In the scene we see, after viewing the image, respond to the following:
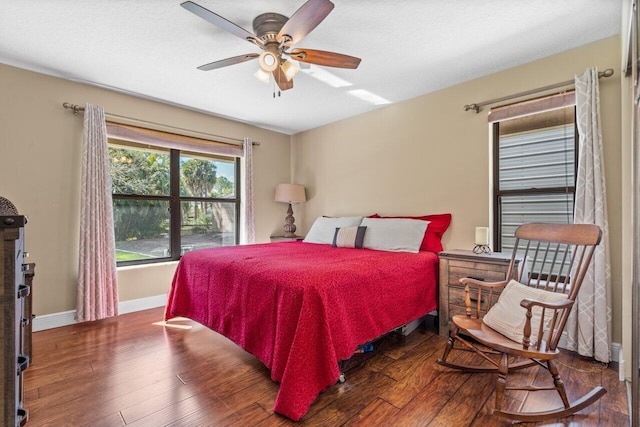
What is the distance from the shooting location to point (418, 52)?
2.44 m

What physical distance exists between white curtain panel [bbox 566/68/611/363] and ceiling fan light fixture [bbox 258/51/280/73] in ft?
7.47

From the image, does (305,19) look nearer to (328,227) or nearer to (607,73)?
(607,73)

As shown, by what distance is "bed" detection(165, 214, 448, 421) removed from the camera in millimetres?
1623

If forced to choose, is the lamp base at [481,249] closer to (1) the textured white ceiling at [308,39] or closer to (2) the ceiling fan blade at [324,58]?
(1) the textured white ceiling at [308,39]

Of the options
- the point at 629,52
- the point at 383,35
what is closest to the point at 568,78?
the point at 629,52

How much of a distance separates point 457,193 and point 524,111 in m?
0.90

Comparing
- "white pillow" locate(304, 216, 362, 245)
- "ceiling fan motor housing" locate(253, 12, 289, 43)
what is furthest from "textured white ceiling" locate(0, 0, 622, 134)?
"white pillow" locate(304, 216, 362, 245)

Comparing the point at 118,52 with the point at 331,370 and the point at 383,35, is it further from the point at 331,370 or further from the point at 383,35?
the point at 331,370

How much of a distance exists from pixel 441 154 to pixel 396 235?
3.32 ft

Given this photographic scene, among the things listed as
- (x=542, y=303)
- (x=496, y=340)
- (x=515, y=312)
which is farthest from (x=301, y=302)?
(x=515, y=312)

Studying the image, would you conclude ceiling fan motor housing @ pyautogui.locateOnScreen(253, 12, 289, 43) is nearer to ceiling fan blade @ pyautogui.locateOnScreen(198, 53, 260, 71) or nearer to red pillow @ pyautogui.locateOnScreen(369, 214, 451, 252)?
ceiling fan blade @ pyautogui.locateOnScreen(198, 53, 260, 71)

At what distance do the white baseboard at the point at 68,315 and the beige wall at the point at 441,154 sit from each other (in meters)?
2.53

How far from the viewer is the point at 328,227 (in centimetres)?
373

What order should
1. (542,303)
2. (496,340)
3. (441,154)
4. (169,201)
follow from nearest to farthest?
(542,303), (496,340), (441,154), (169,201)
